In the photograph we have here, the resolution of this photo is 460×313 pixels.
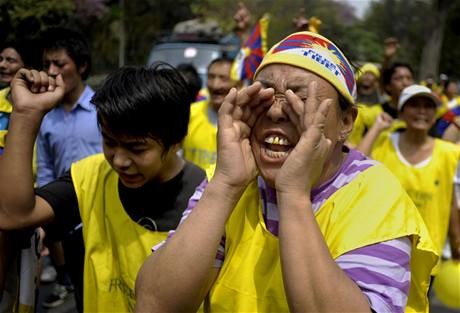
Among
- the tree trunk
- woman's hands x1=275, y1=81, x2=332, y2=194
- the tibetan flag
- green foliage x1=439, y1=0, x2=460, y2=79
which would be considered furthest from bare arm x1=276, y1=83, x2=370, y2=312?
green foliage x1=439, y1=0, x2=460, y2=79

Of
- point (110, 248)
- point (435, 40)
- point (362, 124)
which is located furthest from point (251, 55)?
point (435, 40)

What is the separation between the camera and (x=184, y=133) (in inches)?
79.4

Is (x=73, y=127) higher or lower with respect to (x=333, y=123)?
lower

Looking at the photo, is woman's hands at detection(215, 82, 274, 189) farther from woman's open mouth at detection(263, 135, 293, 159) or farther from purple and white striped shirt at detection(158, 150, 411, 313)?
purple and white striped shirt at detection(158, 150, 411, 313)

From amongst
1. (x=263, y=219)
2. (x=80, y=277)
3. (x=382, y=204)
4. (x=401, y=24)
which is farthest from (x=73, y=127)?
(x=401, y=24)

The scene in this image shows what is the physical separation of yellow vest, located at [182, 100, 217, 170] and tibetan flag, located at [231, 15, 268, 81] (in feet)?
1.52

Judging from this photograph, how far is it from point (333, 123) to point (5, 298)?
58.0 inches

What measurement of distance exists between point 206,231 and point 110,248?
715 mm

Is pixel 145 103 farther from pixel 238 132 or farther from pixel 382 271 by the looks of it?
pixel 382 271

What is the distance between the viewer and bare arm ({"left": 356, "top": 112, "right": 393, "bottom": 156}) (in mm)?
3326

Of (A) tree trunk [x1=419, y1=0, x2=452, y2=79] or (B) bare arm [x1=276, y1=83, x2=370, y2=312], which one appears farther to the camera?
(A) tree trunk [x1=419, y1=0, x2=452, y2=79]

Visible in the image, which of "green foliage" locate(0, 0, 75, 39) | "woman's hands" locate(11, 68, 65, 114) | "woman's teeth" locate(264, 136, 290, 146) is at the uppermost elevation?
"green foliage" locate(0, 0, 75, 39)

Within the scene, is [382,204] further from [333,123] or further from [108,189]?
[108,189]

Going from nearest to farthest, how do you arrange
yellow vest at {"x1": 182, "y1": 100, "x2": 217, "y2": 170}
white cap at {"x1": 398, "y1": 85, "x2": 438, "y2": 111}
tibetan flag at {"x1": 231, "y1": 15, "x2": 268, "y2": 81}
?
white cap at {"x1": 398, "y1": 85, "x2": 438, "y2": 111}
yellow vest at {"x1": 182, "y1": 100, "x2": 217, "y2": 170}
tibetan flag at {"x1": 231, "y1": 15, "x2": 268, "y2": 81}
